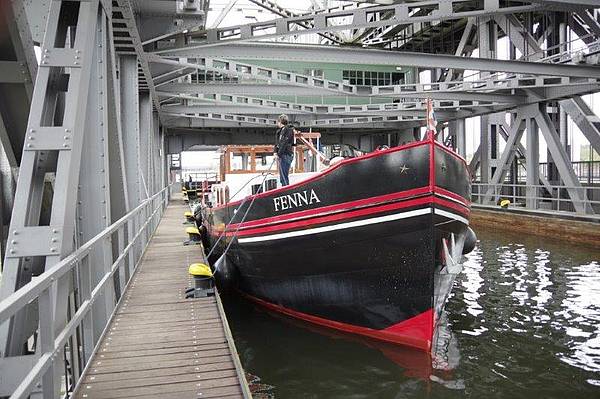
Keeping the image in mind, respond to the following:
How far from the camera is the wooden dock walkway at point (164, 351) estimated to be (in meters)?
4.66

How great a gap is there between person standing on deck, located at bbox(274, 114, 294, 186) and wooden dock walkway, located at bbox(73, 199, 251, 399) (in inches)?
104

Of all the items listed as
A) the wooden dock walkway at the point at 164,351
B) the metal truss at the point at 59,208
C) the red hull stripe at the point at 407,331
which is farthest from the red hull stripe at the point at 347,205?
the metal truss at the point at 59,208

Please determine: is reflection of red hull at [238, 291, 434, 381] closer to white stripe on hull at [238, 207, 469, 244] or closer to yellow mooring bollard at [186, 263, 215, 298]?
white stripe on hull at [238, 207, 469, 244]

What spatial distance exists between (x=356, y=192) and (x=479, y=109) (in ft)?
66.8

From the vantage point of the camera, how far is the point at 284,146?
9.70 metres

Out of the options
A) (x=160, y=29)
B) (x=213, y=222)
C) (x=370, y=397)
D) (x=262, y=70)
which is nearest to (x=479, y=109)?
(x=262, y=70)

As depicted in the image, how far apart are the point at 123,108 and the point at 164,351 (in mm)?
7388

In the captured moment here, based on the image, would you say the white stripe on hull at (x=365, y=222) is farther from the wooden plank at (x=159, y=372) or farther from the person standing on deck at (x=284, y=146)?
the wooden plank at (x=159, y=372)

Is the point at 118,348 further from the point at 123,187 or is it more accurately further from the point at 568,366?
the point at 568,366

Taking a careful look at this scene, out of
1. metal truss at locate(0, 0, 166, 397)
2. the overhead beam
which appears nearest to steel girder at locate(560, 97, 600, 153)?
the overhead beam

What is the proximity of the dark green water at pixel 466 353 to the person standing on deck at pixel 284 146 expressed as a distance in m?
2.63

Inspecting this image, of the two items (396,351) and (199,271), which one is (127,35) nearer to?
(199,271)

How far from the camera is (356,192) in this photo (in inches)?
308

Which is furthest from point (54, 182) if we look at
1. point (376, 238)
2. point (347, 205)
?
point (376, 238)
